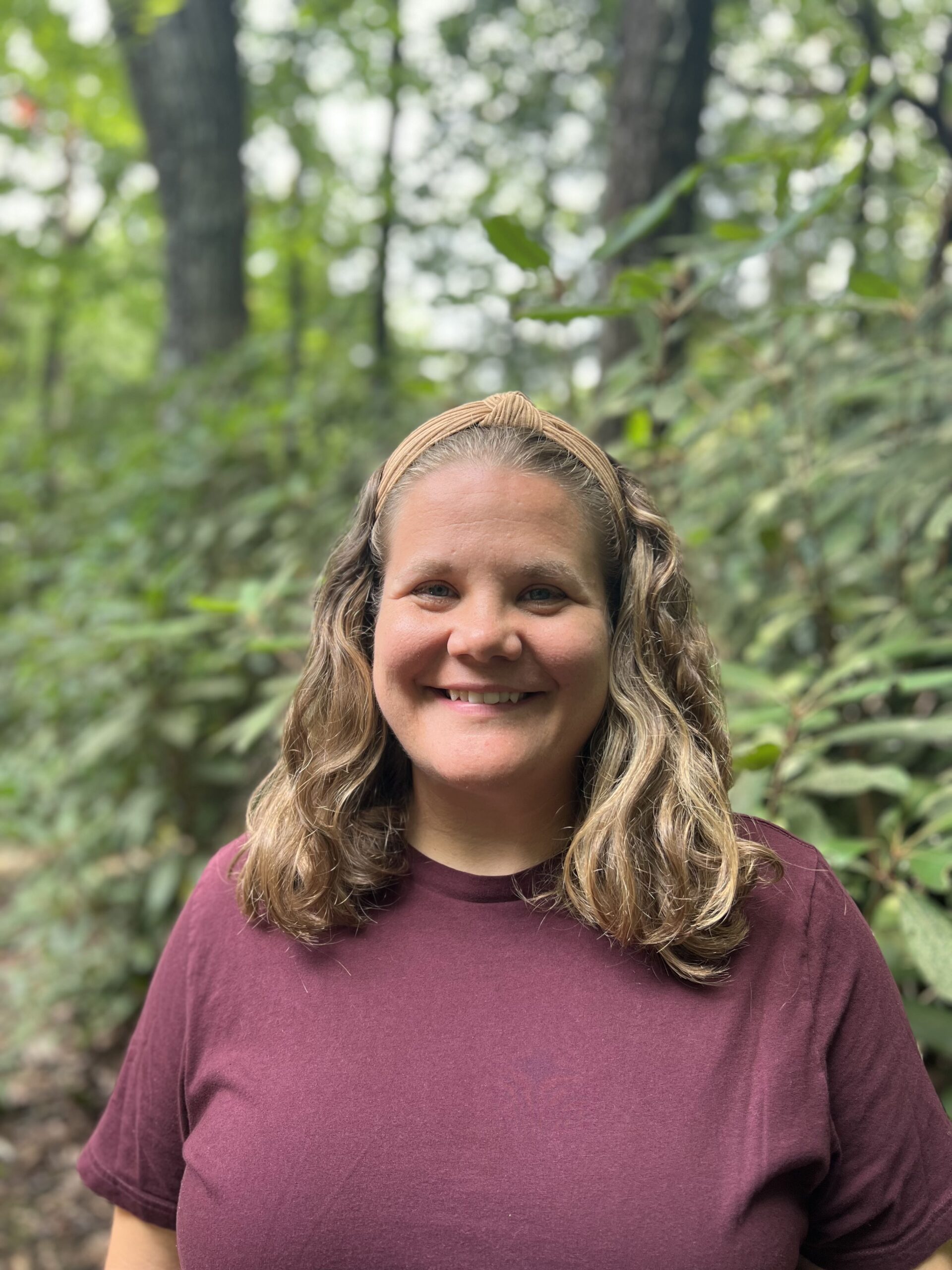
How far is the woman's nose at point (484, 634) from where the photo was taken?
1.16 meters

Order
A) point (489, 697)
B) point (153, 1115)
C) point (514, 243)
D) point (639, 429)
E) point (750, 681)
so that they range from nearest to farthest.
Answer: point (489, 697) < point (153, 1115) < point (514, 243) < point (750, 681) < point (639, 429)

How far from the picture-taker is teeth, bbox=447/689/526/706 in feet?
3.95

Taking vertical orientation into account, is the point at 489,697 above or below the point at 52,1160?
above

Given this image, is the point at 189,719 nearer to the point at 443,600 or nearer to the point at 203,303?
the point at 443,600

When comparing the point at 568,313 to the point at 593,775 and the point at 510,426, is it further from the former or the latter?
the point at 593,775

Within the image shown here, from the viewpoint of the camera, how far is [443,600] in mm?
1230

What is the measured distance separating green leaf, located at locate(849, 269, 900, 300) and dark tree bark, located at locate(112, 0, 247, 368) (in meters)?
3.86

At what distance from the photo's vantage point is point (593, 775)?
1.31 meters

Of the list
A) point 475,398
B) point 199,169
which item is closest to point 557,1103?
point 475,398

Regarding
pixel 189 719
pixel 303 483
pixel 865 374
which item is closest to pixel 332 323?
pixel 303 483

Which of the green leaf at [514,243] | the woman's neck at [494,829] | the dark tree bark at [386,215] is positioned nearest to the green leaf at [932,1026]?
the woman's neck at [494,829]

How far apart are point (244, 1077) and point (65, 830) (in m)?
2.32

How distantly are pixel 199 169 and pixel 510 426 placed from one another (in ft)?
15.9

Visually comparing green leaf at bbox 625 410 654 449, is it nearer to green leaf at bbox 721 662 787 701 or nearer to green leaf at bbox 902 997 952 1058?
green leaf at bbox 721 662 787 701
